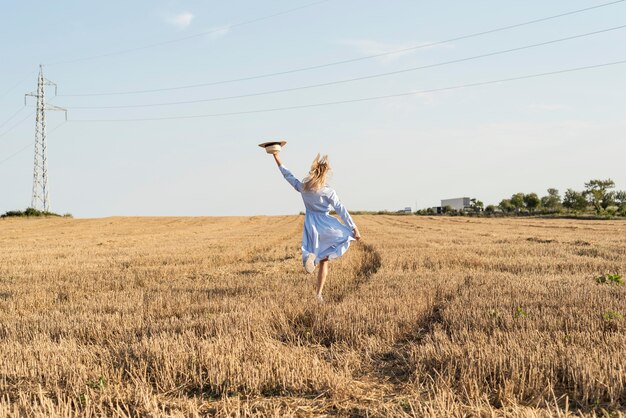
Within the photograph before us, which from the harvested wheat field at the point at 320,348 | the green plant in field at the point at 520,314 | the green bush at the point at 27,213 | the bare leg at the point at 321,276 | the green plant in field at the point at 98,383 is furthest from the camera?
the green bush at the point at 27,213

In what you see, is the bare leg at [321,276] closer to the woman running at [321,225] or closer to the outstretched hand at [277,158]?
the woman running at [321,225]

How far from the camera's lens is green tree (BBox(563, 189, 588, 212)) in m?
81.2

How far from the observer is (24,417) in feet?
13.7

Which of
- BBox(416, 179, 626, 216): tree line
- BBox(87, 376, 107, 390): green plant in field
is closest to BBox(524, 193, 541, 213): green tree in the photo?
BBox(416, 179, 626, 216): tree line

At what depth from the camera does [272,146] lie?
923cm

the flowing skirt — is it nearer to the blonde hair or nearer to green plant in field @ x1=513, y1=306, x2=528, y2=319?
the blonde hair

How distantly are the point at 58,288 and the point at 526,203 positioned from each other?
105 meters

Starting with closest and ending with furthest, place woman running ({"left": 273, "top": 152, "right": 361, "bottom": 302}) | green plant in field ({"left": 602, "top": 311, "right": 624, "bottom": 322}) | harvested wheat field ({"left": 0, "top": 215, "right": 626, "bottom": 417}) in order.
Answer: harvested wheat field ({"left": 0, "top": 215, "right": 626, "bottom": 417}), green plant in field ({"left": 602, "top": 311, "right": 624, "bottom": 322}), woman running ({"left": 273, "top": 152, "right": 361, "bottom": 302})

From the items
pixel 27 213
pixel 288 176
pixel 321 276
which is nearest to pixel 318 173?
pixel 288 176

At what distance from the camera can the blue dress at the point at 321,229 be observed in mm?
9484

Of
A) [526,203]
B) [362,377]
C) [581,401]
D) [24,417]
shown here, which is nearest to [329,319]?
[362,377]

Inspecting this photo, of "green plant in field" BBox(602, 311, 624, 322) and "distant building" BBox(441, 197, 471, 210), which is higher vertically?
"distant building" BBox(441, 197, 471, 210)

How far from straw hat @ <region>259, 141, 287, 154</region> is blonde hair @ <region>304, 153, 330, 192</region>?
596 millimetres

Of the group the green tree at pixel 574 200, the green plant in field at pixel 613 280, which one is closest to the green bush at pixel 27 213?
the green plant in field at pixel 613 280
